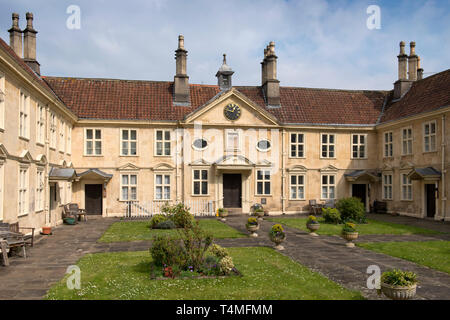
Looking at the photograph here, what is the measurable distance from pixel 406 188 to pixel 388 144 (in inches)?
154

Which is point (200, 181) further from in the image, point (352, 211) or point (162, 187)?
point (352, 211)

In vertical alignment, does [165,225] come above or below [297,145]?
below

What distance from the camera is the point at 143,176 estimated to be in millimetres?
28141

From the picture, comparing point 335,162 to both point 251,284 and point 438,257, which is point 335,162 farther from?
point 251,284

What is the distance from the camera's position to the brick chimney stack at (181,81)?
2983cm

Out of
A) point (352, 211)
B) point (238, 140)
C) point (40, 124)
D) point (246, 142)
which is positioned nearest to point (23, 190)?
point (40, 124)

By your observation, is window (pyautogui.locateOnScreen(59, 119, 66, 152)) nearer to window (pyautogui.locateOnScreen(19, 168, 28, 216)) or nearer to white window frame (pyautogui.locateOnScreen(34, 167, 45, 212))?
white window frame (pyautogui.locateOnScreen(34, 167, 45, 212))

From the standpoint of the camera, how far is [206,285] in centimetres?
980

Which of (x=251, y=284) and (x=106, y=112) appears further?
(x=106, y=112)

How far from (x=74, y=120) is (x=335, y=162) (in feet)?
62.4

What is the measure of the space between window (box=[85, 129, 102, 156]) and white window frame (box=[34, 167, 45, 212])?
26.0 feet

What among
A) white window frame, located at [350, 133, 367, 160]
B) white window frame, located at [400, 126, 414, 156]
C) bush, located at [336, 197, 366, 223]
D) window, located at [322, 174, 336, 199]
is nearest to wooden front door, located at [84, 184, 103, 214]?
bush, located at [336, 197, 366, 223]

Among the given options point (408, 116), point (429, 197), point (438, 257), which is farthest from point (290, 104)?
point (438, 257)

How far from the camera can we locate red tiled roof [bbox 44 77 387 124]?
93.1 ft
